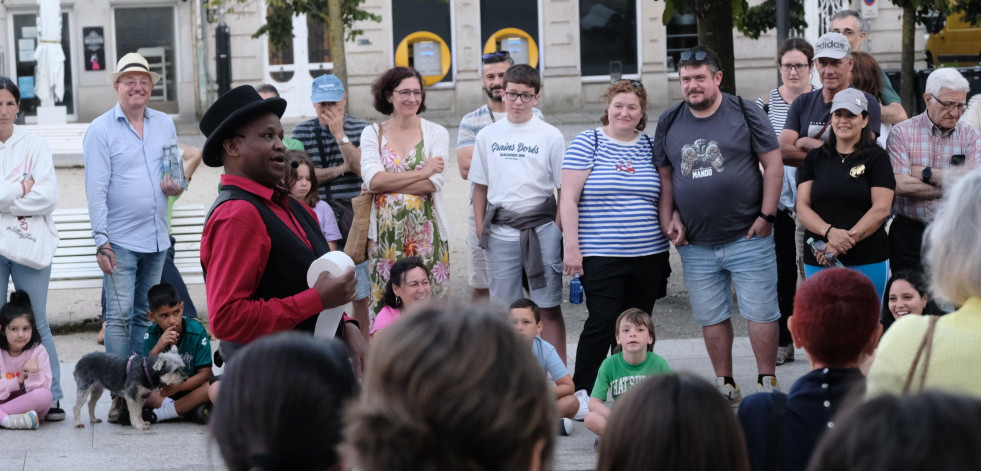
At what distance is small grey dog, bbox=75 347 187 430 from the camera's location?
6426mm

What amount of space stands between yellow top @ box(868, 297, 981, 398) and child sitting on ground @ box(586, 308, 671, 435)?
287 cm

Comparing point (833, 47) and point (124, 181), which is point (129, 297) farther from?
point (833, 47)

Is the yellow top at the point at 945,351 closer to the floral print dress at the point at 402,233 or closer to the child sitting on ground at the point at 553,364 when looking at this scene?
the child sitting on ground at the point at 553,364

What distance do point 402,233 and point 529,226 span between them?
2.71 ft

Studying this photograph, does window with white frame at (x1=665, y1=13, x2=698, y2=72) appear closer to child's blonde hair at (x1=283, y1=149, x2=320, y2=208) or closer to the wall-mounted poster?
the wall-mounted poster

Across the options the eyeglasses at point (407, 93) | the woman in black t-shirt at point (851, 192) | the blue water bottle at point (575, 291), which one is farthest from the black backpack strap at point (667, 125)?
the eyeglasses at point (407, 93)

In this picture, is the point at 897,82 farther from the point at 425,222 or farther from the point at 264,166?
the point at 264,166

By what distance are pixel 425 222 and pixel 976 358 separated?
183 inches

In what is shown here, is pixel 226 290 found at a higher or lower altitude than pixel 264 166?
lower

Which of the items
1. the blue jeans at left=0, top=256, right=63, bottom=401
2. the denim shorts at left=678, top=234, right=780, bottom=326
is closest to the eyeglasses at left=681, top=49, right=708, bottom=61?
the denim shorts at left=678, top=234, right=780, bottom=326

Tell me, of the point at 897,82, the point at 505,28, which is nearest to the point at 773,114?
the point at 897,82

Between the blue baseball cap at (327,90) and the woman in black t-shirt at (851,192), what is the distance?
3.08 metres

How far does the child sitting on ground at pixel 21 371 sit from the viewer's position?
6.56 metres

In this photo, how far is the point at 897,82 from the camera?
19.4m
